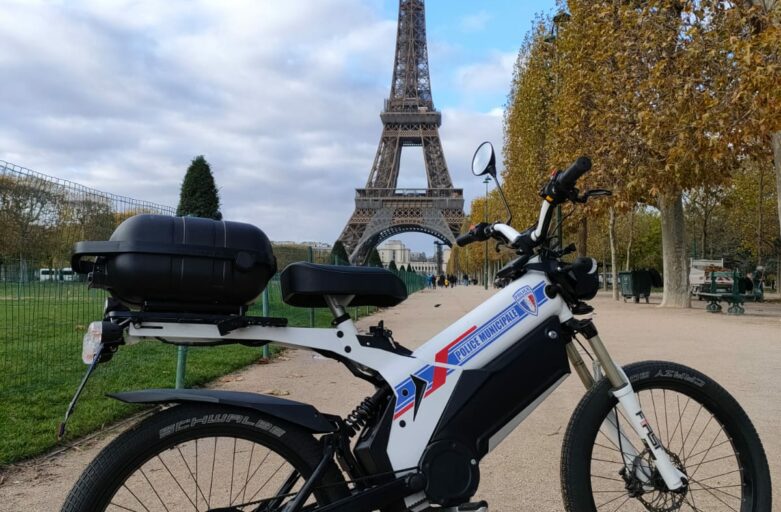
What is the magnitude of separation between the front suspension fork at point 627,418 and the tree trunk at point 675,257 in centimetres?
1827

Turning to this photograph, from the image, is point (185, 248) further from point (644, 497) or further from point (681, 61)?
point (681, 61)

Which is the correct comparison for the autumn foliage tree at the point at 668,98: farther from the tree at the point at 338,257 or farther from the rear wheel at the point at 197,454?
the rear wheel at the point at 197,454

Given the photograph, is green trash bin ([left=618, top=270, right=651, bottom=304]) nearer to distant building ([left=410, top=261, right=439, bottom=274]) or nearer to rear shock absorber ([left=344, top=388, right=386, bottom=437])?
rear shock absorber ([left=344, top=388, right=386, bottom=437])

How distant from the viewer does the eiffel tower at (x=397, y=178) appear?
56078 mm

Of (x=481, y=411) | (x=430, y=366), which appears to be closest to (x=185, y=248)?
(x=430, y=366)

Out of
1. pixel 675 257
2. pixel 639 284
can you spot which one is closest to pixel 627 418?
pixel 675 257

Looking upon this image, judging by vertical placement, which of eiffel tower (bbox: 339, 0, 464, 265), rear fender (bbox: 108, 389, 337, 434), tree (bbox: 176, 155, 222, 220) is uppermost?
eiffel tower (bbox: 339, 0, 464, 265)

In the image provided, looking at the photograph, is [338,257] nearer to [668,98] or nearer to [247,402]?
[668,98]

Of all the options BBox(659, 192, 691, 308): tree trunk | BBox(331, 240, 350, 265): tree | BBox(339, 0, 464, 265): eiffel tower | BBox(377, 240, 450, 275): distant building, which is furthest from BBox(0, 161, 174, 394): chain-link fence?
BBox(377, 240, 450, 275): distant building

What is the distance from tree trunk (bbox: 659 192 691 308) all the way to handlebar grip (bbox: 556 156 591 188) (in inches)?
723

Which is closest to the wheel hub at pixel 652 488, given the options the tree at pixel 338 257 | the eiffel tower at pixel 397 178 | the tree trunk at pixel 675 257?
the tree at pixel 338 257

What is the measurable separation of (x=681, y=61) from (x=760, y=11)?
52.5 inches

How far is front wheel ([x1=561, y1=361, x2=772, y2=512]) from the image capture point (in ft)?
7.57

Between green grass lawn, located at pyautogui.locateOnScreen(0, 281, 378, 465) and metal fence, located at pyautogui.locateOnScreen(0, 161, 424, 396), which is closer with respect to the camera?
green grass lawn, located at pyautogui.locateOnScreen(0, 281, 378, 465)
